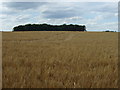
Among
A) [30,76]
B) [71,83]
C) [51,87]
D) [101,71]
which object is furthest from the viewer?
[101,71]

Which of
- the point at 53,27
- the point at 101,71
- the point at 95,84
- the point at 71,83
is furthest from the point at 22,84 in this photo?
the point at 53,27

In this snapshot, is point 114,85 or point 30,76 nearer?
point 114,85

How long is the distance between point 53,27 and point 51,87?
10005 cm

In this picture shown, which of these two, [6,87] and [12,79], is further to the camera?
[12,79]

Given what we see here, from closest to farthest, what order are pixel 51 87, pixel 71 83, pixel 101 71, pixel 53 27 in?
pixel 51 87 < pixel 71 83 < pixel 101 71 < pixel 53 27

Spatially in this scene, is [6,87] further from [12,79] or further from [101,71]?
[101,71]

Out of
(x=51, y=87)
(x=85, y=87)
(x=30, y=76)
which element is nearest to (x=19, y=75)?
(x=30, y=76)

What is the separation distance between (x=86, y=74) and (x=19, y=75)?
4.91 feet

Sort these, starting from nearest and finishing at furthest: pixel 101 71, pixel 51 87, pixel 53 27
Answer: pixel 51 87
pixel 101 71
pixel 53 27

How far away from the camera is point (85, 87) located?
3.34 meters

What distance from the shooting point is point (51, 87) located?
327 centimetres

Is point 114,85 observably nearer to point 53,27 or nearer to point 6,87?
point 6,87

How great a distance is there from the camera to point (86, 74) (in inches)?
163

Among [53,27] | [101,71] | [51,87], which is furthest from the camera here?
[53,27]
